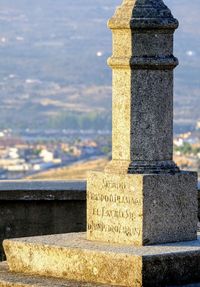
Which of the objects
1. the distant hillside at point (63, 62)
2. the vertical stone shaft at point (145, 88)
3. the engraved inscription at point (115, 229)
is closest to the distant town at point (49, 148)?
the distant hillside at point (63, 62)

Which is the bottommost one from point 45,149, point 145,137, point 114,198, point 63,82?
point 114,198

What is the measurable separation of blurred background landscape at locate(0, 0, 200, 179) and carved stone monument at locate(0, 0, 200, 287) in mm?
80202

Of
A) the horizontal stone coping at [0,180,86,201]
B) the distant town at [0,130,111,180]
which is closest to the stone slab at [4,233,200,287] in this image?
the horizontal stone coping at [0,180,86,201]

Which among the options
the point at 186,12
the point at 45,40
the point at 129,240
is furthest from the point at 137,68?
the point at 45,40

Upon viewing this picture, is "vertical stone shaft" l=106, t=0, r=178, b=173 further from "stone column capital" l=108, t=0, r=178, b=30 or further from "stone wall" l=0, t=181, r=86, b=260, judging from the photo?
"stone wall" l=0, t=181, r=86, b=260

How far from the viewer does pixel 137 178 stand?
1091cm

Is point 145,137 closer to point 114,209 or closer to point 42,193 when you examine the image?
point 114,209

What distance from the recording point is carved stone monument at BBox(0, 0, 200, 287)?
429 inches

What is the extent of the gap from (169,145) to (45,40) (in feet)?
520

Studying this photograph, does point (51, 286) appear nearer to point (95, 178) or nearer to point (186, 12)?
point (95, 178)

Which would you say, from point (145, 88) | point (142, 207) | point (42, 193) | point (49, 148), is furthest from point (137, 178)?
point (49, 148)

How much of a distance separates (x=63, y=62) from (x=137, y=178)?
146 meters

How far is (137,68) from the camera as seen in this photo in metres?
11.1

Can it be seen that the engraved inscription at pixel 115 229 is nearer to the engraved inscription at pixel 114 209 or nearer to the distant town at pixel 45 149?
the engraved inscription at pixel 114 209
